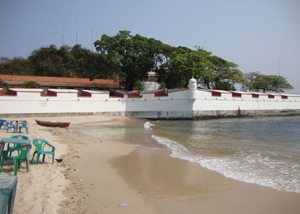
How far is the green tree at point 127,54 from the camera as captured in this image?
33.6 m

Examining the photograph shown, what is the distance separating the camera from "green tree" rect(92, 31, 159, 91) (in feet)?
110

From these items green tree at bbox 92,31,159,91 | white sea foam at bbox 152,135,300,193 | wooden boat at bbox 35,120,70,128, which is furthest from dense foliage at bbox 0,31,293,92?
white sea foam at bbox 152,135,300,193

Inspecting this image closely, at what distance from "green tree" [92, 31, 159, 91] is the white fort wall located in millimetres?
4102

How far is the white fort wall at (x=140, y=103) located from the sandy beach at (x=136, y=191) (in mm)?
20289

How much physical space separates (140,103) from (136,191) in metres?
26.5

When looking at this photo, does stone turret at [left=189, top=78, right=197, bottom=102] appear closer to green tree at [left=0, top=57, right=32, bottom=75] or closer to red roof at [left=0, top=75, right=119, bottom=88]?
red roof at [left=0, top=75, right=119, bottom=88]

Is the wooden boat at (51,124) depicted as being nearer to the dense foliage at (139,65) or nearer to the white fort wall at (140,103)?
the white fort wall at (140,103)

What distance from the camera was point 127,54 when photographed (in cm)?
3428

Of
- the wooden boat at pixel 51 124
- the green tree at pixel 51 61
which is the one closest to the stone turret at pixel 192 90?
the wooden boat at pixel 51 124

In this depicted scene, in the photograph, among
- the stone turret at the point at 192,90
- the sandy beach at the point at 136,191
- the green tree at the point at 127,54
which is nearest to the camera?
the sandy beach at the point at 136,191

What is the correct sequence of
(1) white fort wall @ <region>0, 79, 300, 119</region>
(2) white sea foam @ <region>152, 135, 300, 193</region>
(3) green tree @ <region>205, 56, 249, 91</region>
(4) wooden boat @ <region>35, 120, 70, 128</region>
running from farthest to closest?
(3) green tree @ <region>205, 56, 249, 91</region> < (1) white fort wall @ <region>0, 79, 300, 119</region> < (4) wooden boat @ <region>35, 120, 70, 128</region> < (2) white sea foam @ <region>152, 135, 300, 193</region>

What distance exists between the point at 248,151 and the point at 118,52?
27.8 meters

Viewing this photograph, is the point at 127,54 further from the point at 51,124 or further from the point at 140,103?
the point at 51,124

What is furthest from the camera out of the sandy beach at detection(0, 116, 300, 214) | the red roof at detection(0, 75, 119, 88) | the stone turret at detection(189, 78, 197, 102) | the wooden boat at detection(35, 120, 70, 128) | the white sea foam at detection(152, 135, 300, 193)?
the red roof at detection(0, 75, 119, 88)
